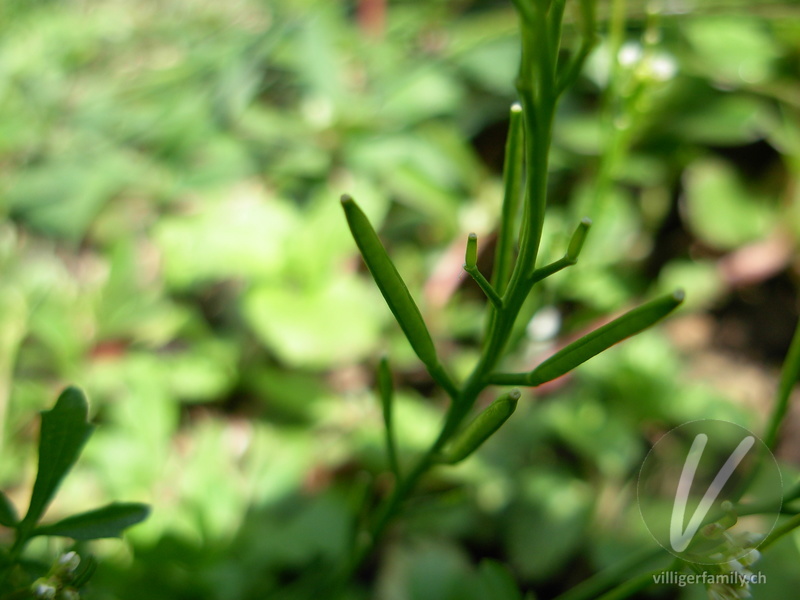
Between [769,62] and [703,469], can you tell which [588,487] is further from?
[769,62]

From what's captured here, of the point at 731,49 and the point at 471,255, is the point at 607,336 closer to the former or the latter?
the point at 471,255

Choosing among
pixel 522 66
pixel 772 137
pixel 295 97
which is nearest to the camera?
pixel 522 66

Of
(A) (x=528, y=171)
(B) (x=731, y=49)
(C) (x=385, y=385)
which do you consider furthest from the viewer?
(B) (x=731, y=49)

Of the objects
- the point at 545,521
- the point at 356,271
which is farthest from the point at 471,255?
the point at 356,271

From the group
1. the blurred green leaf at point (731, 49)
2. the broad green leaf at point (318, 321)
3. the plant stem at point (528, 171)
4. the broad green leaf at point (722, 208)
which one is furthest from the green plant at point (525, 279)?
the blurred green leaf at point (731, 49)

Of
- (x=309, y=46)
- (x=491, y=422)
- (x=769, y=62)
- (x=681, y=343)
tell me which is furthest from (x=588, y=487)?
(x=309, y=46)

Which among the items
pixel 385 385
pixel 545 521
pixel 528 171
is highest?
pixel 528 171
